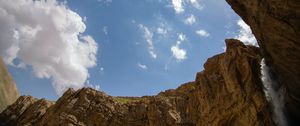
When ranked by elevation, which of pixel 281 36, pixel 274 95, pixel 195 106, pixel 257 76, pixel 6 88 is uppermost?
pixel 6 88

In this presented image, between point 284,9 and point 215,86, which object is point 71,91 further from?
point 284,9

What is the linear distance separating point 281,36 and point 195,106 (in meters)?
22.4

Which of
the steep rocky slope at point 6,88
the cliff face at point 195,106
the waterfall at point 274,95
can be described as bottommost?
the waterfall at point 274,95

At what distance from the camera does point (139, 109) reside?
86.4 metres

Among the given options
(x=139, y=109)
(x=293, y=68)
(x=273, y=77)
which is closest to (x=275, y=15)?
(x=293, y=68)

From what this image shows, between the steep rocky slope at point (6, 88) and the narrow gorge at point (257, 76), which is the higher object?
the steep rocky slope at point (6, 88)

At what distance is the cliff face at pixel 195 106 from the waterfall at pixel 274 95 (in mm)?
794

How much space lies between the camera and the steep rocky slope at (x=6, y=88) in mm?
143100

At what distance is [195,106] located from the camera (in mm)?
58094

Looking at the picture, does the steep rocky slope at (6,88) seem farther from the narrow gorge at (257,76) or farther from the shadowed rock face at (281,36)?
the shadowed rock face at (281,36)

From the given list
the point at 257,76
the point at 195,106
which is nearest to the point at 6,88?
the point at 195,106

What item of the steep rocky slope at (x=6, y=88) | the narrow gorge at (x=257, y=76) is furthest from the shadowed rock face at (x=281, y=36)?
the steep rocky slope at (x=6, y=88)

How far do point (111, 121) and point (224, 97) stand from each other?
4128 cm

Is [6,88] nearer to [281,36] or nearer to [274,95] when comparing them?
[274,95]
